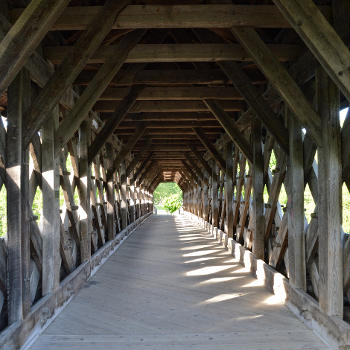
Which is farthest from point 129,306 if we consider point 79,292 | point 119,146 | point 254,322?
point 119,146

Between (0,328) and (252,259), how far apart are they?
3.48 m

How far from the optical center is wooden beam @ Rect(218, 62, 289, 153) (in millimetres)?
3797

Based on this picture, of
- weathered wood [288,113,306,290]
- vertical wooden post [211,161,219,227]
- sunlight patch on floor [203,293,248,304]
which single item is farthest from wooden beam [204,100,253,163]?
vertical wooden post [211,161,219,227]

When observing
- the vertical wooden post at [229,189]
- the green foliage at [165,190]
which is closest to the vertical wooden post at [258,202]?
the vertical wooden post at [229,189]

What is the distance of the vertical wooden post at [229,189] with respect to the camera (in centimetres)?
784

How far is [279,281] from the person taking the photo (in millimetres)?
4066

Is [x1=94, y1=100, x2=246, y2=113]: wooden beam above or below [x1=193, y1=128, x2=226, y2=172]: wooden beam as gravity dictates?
above

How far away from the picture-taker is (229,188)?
8.18m

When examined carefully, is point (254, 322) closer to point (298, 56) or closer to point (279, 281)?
point (279, 281)

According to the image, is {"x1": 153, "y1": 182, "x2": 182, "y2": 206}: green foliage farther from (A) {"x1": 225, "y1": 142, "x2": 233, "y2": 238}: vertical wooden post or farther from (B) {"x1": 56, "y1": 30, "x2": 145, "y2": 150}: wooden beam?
(B) {"x1": 56, "y1": 30, "x2": 145, "y2": 150}: wooden beam

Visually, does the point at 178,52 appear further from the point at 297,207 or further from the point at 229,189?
the point at 229,189

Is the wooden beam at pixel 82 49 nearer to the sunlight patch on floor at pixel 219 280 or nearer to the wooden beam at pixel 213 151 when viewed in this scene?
the sunlight patch on floor at pixel 219 280

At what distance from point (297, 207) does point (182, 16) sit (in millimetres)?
2029

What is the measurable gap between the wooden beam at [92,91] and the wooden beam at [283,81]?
114 centimetres
